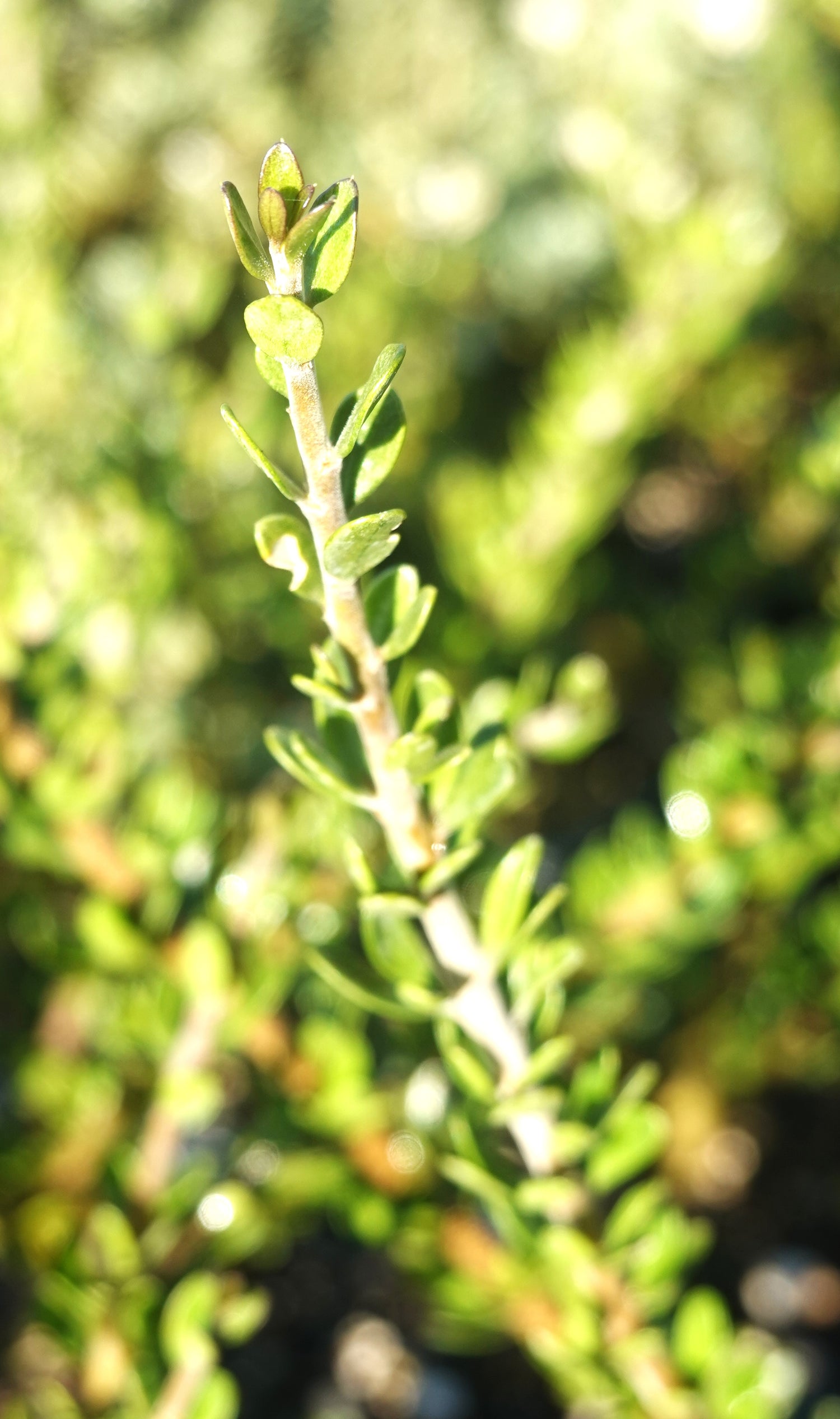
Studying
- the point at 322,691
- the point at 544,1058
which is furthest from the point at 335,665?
the point at 544,1058

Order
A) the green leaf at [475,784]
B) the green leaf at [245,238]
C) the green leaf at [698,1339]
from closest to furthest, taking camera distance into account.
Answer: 1. the green leaf at [245,238]
2. the green leaf at [475,784]
3. the green leaf at [698,1339]

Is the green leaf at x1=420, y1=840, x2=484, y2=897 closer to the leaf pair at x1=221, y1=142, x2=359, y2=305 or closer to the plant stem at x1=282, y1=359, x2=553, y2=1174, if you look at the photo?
the plant stem at x1=282, y1=359, x2=553, y2=1174

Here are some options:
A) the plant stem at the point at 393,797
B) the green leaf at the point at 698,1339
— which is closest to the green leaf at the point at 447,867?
the plant stem at the point at 393,797

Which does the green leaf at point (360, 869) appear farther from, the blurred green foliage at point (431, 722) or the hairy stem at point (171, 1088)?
the hairy stem at point (171, 1088)

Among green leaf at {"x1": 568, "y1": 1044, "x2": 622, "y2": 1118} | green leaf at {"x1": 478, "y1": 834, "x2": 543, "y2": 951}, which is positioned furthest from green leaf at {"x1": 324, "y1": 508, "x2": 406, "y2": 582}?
green leaf at {"x1": 568, "y1": 1044, "x2": 622, "y2": 1118}

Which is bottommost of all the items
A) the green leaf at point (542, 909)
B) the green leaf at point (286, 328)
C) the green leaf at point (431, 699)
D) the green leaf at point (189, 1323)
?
the green leaf at point (189, 1323)

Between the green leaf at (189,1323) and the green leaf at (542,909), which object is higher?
the green leaf at (542,909)

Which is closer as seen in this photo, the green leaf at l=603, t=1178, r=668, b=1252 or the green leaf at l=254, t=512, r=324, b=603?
the green leaf at l=254, t=512, r=324, b=603

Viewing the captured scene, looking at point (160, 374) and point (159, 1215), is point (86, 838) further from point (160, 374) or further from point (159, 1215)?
point (160, 374)

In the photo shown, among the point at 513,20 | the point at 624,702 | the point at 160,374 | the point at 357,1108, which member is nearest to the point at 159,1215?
the point at 357,1108
